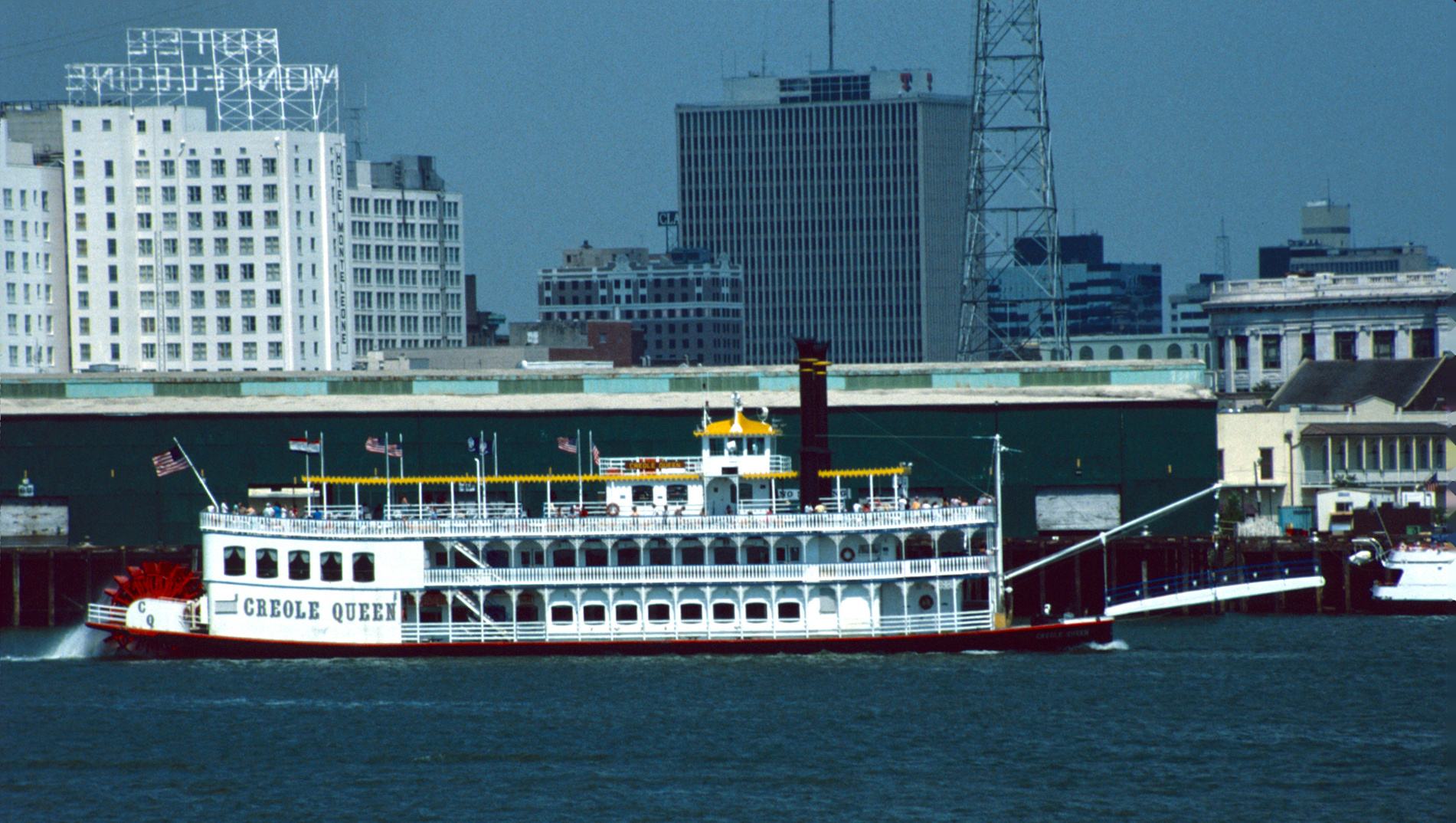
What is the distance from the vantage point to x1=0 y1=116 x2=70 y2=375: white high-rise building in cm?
12988

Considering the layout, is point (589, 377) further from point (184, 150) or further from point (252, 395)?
point (184, 150)

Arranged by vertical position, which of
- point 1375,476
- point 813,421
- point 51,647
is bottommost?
point 51,647

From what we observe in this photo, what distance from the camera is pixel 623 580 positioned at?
5650 centimetres

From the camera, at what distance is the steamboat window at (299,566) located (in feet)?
189

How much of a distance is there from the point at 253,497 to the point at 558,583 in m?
21.4

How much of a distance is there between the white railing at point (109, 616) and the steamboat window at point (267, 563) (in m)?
4.42

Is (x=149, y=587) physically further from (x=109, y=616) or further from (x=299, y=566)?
(x=299, y=566)

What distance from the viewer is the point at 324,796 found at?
136 feet

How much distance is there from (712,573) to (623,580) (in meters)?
2.30

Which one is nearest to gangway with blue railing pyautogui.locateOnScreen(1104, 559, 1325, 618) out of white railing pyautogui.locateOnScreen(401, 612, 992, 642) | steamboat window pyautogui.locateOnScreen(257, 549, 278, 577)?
white railing pyautogui.locateOnScreen(401, 612, 992, 642)

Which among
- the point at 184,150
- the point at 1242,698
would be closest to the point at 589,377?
the point at 1242,698

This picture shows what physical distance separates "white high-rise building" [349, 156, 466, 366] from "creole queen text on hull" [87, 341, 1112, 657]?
346ft

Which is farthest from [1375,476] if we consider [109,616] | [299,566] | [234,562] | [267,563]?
[109,616]

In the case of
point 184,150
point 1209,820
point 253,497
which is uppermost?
point 184,150
